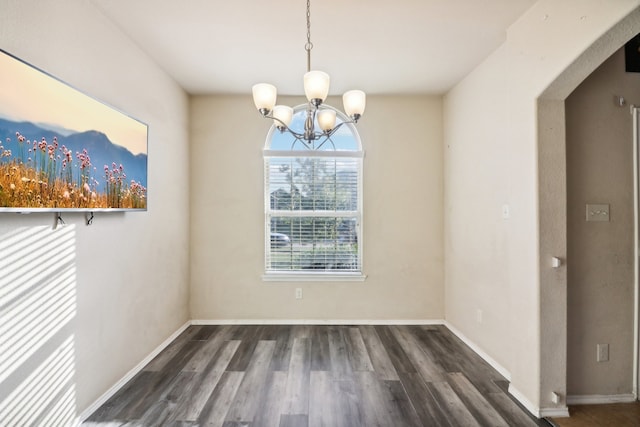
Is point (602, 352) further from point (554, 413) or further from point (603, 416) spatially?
point (554, 413)

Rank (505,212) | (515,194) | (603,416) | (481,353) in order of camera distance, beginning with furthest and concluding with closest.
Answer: (481,353) → (505,212) → (515,194) → (603,416)

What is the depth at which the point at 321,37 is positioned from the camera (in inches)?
93.2

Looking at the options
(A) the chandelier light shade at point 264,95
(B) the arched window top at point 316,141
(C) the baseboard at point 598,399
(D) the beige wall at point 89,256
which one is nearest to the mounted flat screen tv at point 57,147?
(D) the beige wall at point 89,256

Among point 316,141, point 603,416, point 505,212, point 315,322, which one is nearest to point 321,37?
point 316,141

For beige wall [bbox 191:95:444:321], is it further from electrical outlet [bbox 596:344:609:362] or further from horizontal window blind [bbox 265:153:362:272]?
electrical outlet [bbox 596:344:609:362]

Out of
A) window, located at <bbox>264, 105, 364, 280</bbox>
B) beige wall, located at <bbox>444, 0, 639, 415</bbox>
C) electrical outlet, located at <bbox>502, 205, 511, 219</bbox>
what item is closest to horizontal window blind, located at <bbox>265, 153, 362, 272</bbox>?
window, located at <bbox>264, 105, 364, 280</bbox>

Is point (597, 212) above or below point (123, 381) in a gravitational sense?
above

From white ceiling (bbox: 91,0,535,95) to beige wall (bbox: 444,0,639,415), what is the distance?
0.29 m

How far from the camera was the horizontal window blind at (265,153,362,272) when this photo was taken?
3.62 meters

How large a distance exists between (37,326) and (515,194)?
9.83 feet

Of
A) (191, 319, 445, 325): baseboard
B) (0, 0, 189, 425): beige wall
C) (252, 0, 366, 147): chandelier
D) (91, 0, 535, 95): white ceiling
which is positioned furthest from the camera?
(191, 319, 445, 325): baseboard

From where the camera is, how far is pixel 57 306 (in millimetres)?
1727

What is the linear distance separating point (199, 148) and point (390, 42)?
2.32 metres

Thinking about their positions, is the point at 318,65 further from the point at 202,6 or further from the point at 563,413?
the point at 563,413
